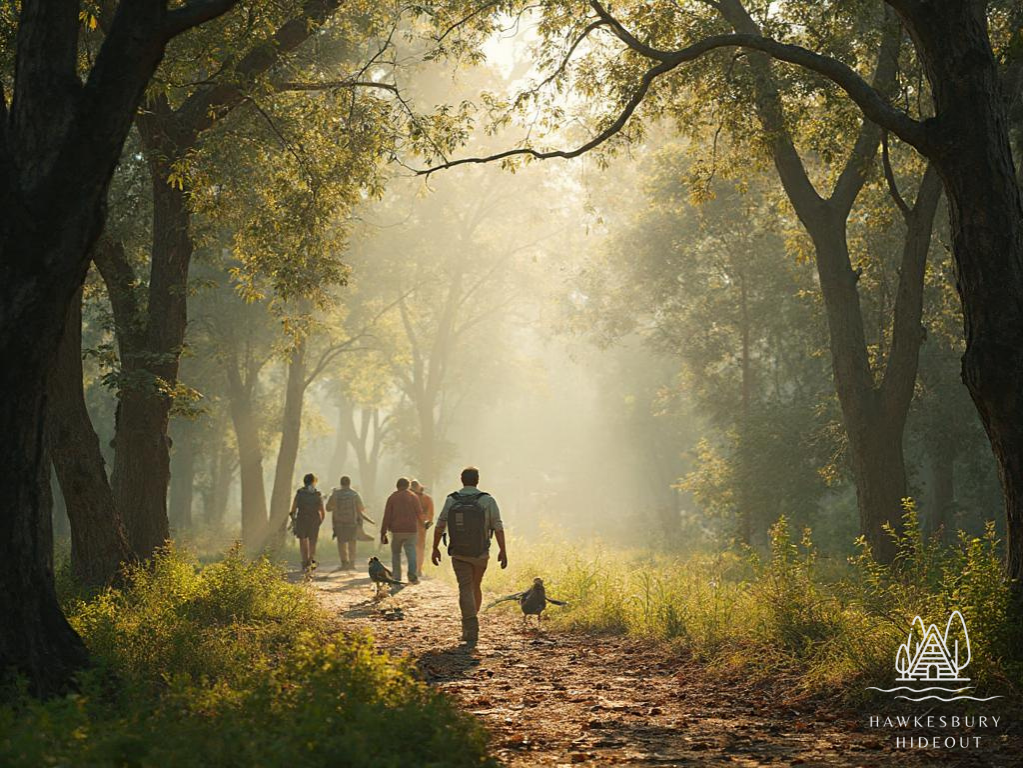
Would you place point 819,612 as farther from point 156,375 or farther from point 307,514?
point 307,514

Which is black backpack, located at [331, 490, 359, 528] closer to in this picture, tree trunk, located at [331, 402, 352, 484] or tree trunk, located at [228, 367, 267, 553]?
tree trunk, located at [228, 367, 267, 553]

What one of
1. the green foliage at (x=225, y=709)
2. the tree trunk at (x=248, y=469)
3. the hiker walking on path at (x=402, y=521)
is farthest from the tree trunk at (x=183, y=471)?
the green foliage at (x=225, y=709)

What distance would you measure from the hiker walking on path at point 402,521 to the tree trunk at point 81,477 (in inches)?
246

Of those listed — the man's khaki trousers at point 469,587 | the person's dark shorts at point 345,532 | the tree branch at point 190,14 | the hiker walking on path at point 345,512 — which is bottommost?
the man's khaki trousers at point 469,587

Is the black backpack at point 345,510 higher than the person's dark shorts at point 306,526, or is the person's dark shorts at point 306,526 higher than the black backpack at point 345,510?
the black backpack at point 345,510

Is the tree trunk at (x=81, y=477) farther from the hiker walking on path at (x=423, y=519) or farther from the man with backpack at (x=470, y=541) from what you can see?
the hiker walking on path at (x=423, y=519)

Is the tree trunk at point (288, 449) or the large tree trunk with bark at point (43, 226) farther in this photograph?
the tree trunk at point (288, 449)

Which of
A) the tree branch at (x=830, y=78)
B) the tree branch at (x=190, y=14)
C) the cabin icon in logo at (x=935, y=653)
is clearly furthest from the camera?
the tree branch at (x=830, y=78)

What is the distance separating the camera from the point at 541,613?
13.5m

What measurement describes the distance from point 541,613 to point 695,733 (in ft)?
21.3

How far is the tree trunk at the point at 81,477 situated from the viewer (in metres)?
11.4

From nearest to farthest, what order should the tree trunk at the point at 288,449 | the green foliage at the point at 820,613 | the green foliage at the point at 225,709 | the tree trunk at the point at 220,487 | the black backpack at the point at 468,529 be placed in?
the green foliage at the point at 225,709
the green foliage at the point at 820,613
the black backpack at the point at 468,529
the tree trunk at the point at 288,449
the tree trunk at the point at 220,487

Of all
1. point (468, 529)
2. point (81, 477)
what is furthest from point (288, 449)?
point (468, 529)

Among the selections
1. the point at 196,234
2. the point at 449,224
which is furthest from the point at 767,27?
the point at 449,224
